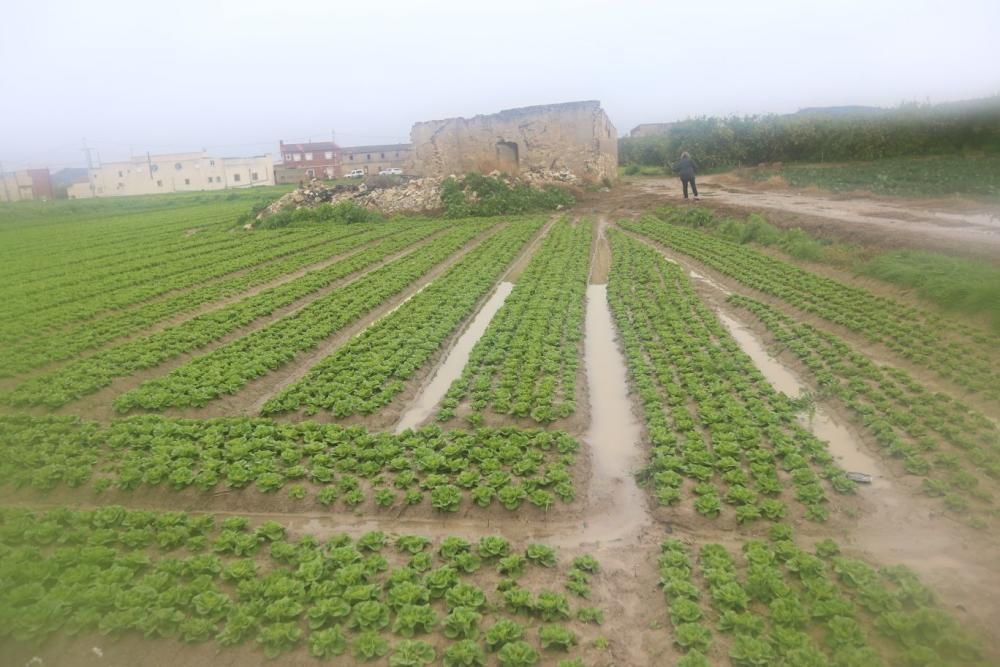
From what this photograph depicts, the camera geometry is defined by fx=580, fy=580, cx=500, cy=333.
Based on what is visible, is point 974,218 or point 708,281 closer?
point 708,281

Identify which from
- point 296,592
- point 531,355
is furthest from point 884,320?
point 296,592

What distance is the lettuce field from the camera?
16.4ft

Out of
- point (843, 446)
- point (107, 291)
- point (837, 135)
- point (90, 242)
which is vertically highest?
point (837, 135)

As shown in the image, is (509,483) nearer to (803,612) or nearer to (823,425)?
(803,612)

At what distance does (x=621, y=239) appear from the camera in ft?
76.3

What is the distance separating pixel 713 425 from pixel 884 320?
6.20m

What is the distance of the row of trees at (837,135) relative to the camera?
99.1ft

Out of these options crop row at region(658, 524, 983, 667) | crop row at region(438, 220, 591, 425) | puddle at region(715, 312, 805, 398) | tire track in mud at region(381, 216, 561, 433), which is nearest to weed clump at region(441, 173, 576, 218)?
crop row at region(438, 220, 591, 425)

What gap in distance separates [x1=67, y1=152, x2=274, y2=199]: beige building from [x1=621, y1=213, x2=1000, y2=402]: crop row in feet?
256

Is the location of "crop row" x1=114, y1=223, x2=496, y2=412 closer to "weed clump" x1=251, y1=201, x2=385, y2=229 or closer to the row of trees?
"weed clump" x1=251, y1=201, x2=385, y2=229

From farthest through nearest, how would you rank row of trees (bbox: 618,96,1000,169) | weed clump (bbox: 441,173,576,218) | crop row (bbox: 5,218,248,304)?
weed clump (bbox: 441,173,576,218), row of trees (bbox: 618,96,1000,169), crop row (bbox: 5,218,248,304)

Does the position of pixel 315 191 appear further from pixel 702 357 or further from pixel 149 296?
pixel 702 357

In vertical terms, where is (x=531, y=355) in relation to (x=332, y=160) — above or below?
below

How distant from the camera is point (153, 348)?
12180 mm
